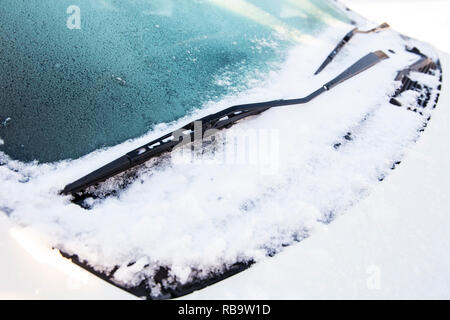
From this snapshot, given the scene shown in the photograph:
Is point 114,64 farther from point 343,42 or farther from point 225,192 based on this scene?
point 343,42

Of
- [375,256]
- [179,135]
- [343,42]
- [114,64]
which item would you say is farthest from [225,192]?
[343,42]

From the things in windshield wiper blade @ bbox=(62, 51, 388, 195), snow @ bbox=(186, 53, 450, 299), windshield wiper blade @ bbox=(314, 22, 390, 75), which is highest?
windshield wiper blade @ bbox=(314, 22, 390, 75)

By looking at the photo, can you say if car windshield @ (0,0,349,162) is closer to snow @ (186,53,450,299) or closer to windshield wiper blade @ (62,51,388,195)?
windshield wiper blade @ (62,51,388,195)

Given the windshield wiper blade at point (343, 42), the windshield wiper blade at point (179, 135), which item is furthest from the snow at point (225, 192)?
the windshield wiper blade at point (343, 42)

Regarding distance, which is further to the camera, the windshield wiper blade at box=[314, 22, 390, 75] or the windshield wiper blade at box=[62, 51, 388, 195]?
the windshield wiper blade at box=[314, 22, 390, 75]

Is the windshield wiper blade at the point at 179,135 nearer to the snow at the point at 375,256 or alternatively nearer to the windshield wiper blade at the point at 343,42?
the windshield wiper blade at the point at 343,42

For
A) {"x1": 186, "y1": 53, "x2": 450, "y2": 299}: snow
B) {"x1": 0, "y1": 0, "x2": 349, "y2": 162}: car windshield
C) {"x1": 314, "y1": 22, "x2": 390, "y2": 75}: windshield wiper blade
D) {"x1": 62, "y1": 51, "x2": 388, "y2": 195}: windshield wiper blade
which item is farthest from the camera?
{"x1": 314, "y1": 22, "x2": 390, "y2": 75}: windshield wiper blade

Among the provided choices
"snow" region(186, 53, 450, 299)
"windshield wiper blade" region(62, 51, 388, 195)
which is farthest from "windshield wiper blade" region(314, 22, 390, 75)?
"snow" region(186, 53, 450, 299)
